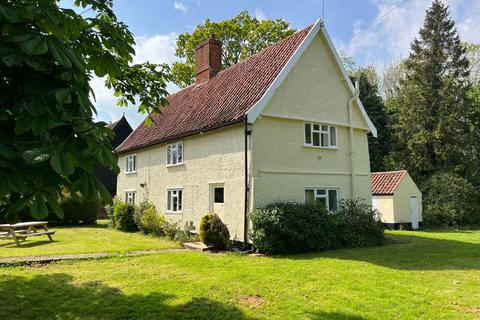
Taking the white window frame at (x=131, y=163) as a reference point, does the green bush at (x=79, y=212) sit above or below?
below

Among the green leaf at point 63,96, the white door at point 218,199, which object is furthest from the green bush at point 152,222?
the green leaf at point 63,96

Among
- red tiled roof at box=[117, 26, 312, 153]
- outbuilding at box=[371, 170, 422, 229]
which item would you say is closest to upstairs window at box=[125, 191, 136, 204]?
red tiled roof at box=[117, 26, 312, 153]

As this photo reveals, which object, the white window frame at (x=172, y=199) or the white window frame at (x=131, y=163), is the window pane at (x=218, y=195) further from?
the white window frame at (x=131, y=163)

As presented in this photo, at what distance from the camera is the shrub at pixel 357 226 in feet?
51.1

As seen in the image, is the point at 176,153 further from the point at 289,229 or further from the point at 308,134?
the point at 289,229

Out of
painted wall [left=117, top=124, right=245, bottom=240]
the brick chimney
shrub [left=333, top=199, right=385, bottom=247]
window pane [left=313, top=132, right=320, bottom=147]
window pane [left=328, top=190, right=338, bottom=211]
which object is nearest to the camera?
painted wall [left=117, top=124, right=245, bottom=240]

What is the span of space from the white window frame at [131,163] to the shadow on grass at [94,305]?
15.9 meters

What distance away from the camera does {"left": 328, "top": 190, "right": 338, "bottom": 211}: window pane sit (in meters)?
17.3

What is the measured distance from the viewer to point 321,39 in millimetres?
17312

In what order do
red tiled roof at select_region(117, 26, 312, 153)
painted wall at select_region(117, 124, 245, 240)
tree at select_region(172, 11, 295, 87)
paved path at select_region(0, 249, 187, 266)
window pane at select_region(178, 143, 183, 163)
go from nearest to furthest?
paved path at select_region(0, 249, 187, 266)
painted wall at select_region(117, 124, 245, 240)
red tiled roof at select_region(117, 26, 312, 153)
window pane at select_region(178, 143, 183, 163)
tree at select_region(172, 11, 295, 87)

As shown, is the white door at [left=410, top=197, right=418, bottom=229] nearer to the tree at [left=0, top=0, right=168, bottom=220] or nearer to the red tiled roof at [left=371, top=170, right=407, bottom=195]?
the red tiled roof at [left=371, top=170, right=407, bottom=195]

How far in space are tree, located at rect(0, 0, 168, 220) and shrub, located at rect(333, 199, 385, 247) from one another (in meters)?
13.0

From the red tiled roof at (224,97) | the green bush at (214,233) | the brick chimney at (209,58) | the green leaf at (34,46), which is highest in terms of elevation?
the brick chimney at (209,58)

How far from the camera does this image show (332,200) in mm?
17469
